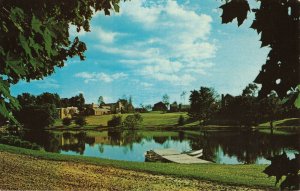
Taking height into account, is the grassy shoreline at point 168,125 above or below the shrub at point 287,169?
below

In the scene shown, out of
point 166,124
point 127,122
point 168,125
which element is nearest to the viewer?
point 127,122

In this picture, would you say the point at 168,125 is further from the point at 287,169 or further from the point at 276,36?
the point at 276,36

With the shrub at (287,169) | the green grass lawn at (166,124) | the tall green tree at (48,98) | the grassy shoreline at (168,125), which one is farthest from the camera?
the tall green tree at (48,98)

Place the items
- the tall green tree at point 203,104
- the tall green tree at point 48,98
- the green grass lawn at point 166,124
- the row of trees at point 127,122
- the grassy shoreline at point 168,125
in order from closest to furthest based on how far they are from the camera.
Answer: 1. the grassy shoreline at point 168,125
2. the green grass lawn at point 166,124
3. the row of trees at point 127,122
4. the tall green tree at point 203,104
5. the tall green tree at point 48,98

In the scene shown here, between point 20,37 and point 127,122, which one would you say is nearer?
point 20,37

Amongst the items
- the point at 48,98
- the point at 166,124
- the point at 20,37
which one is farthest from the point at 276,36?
the point at 48,98

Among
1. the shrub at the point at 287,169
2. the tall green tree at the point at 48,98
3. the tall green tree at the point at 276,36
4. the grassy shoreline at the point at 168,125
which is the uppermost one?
the tall green tree at the point at 48,98

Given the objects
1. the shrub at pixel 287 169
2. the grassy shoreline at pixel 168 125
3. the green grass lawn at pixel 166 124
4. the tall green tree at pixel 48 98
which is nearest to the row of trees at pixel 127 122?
the grassy shoreline at pixel 168 125

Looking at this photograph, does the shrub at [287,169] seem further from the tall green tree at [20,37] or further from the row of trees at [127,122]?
the row of trees at [127,122]

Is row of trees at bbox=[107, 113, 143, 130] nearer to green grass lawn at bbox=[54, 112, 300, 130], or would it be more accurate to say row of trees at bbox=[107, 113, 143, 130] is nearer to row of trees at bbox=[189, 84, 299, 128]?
green grass lawn at bbox=[54, 112, 300, 130]

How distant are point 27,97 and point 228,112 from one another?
251 feet

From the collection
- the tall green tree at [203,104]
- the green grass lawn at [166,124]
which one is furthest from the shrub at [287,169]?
the tall green tree at [203,104]

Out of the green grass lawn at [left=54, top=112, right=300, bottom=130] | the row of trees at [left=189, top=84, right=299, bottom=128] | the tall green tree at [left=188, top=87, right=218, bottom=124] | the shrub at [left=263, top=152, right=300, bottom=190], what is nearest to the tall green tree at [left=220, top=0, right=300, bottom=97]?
the shrub at [left=263, top=152, right=300, bottom=190]

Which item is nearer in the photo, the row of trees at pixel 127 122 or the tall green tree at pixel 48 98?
the row of trees at pixel 127 122
